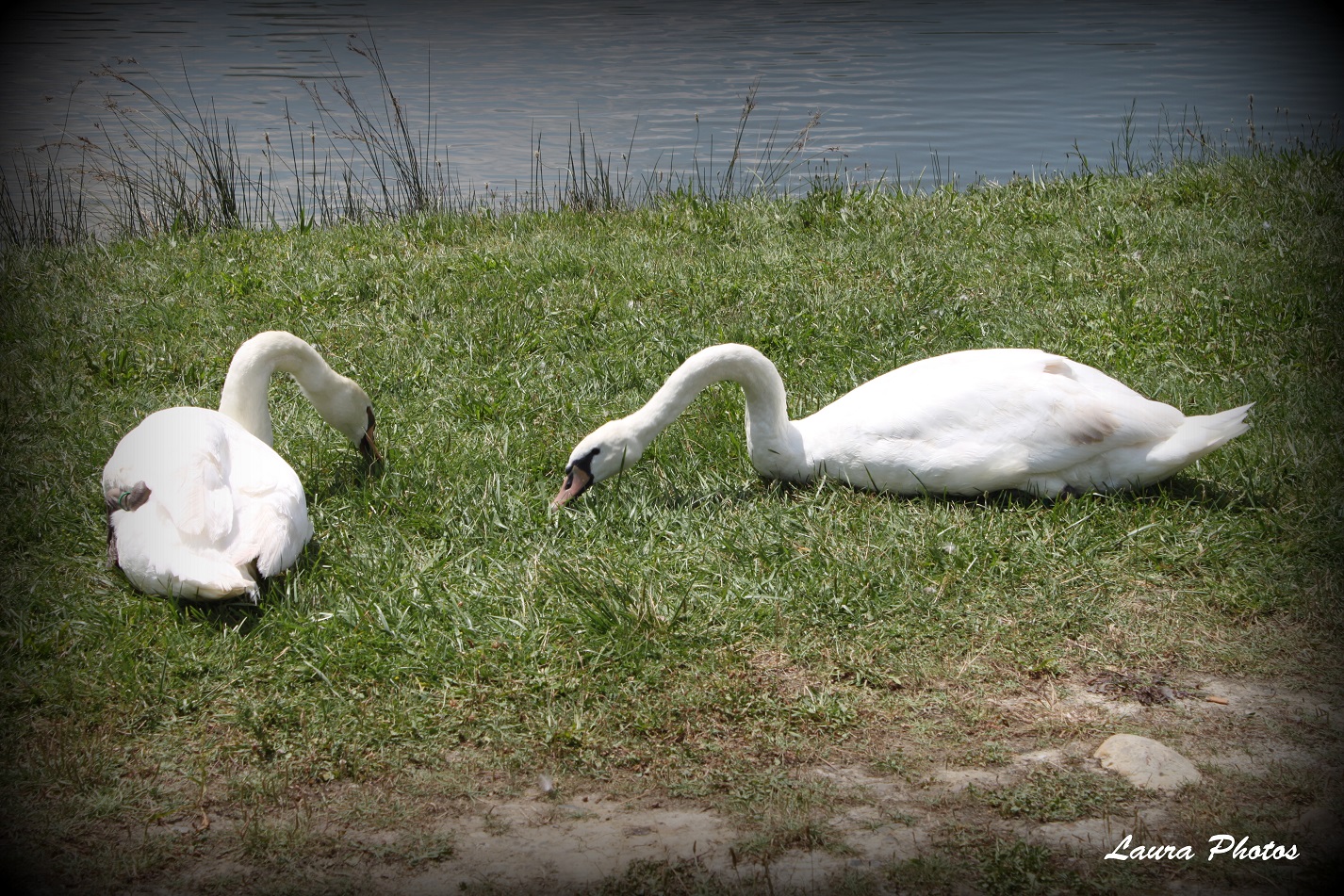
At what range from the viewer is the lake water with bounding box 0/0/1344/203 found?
13.2 m

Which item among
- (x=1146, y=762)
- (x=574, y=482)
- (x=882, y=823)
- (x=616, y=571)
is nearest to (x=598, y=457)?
(x=574, y=482)

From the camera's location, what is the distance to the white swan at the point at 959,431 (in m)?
4.45

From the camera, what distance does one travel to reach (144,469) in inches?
163

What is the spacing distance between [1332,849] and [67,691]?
3.57 metres

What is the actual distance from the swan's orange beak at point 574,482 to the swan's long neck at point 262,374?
1.15 m

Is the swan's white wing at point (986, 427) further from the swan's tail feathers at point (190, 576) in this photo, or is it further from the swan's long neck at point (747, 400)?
the swan's tail feathers at point (190, 576)

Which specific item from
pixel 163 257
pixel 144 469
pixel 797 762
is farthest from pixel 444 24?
pixel 797 762

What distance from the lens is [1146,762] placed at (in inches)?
124

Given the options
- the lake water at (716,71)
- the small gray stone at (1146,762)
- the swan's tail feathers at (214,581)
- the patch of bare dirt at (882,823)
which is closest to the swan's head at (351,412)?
the swan's tail feathers at (214,581)

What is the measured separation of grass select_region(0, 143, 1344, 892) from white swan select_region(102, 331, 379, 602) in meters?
0.18

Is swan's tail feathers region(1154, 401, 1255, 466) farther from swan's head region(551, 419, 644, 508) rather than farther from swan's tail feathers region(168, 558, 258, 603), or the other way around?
swan's tail feathers region(168, 558, 258, 603)

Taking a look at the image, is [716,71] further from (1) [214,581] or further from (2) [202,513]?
(1) [214,581]

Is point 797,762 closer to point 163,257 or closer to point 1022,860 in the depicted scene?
point 1022,860

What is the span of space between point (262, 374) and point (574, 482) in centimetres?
147
